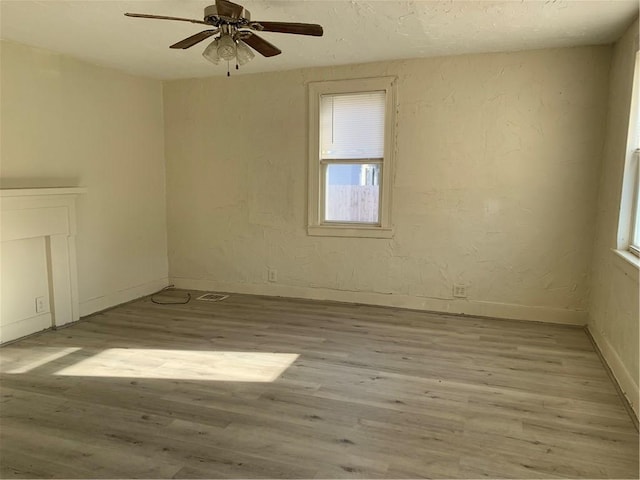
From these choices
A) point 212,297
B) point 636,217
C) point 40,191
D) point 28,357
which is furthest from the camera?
point 212,297

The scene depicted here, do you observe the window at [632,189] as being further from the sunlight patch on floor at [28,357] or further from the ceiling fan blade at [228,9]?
the sunlight patch on floor at [28,357]

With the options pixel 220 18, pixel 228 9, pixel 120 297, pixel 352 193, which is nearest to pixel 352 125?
pixel 352 193

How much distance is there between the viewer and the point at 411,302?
4.72 metres

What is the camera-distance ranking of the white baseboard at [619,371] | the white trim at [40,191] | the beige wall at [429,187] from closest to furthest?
the white baseboard at [619,371]
the white trim at [40,191]
the beige wall at [429,187]

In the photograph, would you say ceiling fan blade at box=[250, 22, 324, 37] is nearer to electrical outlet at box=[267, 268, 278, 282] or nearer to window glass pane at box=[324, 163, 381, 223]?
window glass pane at box=[324, 163, 381, 223]

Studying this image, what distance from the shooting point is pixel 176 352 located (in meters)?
3.54

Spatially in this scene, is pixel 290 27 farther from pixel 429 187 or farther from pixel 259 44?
pixel 429 187

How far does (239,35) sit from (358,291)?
3000mm

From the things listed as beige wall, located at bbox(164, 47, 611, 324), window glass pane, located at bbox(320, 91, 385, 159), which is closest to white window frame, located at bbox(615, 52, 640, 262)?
beige wall, located at bbox(164, 47, 611, 324)

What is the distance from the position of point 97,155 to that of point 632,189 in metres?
4.76

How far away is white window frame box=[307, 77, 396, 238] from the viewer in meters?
4.56

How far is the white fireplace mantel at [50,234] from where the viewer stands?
145 inches

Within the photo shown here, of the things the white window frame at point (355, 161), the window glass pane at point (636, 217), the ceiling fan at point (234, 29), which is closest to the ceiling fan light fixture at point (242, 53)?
the ceiling fan at point (234, 29)

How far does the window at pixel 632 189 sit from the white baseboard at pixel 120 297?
4714 mm
